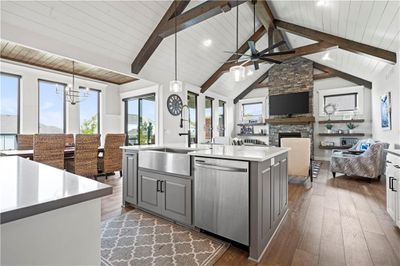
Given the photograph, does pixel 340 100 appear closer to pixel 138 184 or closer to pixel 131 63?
pixel 131 63

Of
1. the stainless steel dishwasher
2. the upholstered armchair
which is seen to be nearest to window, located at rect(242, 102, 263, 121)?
the upholstered armchair

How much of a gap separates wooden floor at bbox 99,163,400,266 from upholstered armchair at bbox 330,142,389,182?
29.1 inches

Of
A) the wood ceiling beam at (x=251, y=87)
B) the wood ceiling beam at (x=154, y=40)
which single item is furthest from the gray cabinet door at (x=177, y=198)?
the wood ceiling beam at (x=251, y=87)

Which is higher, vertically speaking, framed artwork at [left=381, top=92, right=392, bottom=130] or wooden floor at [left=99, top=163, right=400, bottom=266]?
framed artwork at [left=381, top=92, right=392, bottom=130]

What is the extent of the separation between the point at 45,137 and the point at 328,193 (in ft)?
16.8

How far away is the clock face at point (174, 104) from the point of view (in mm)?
5980

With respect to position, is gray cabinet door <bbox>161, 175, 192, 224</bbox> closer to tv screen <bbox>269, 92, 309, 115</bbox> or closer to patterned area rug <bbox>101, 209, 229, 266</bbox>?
patterned area rug <bbox>101, 209, 229, 266</bbox>

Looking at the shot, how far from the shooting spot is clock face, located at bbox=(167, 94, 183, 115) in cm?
598

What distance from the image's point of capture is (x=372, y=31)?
3637 mm

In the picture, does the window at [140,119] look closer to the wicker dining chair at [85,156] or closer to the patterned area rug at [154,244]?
the wicker dining chair at [85,156]

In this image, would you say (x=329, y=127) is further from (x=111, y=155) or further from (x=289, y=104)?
(x=111, y=155)

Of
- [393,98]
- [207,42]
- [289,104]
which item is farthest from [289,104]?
[207,42]

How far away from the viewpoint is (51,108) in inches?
225

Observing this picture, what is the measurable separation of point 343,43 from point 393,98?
1.60 m
